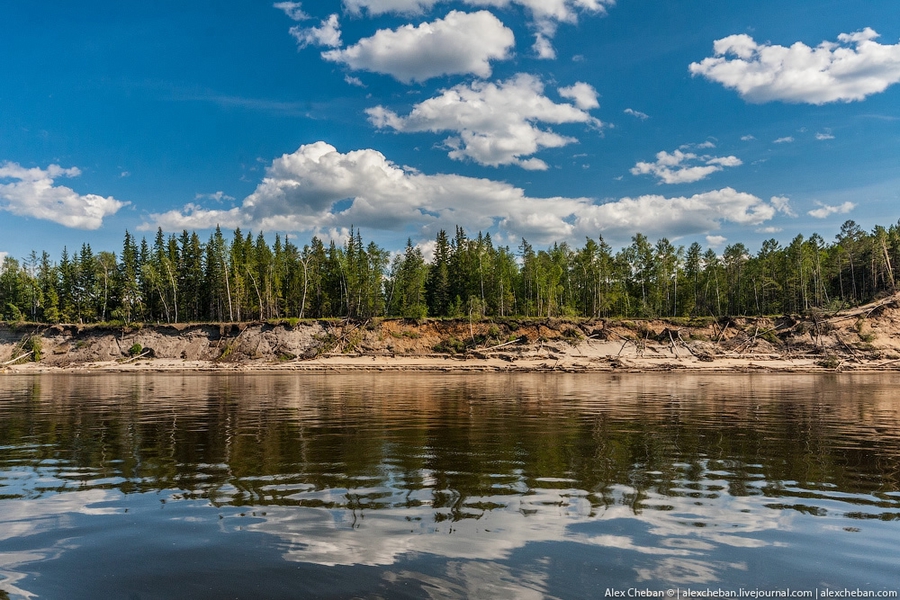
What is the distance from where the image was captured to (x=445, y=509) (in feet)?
29.7

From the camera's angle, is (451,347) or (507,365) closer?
(507,365)

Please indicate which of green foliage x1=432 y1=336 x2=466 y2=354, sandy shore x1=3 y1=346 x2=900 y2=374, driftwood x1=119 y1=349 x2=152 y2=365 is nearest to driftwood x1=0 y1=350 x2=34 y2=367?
sandy shore x1=3 y1=346 x2=900 y2=374

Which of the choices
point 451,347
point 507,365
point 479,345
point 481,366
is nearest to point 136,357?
point 451,347

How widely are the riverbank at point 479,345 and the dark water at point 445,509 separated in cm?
4700

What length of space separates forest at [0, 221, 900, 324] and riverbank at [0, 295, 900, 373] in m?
9.46

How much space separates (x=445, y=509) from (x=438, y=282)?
287 ft

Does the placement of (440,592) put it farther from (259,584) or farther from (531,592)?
(259,584)

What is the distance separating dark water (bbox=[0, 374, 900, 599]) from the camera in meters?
6.46

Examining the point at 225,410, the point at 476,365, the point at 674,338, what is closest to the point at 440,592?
the point at 225,410

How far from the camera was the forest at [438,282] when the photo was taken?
289 ft

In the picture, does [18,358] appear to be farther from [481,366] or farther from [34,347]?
[481,366]

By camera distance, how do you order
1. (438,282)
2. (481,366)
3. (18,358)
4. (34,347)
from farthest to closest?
(438,282)
(34,347)
(18,358)
(481,366)

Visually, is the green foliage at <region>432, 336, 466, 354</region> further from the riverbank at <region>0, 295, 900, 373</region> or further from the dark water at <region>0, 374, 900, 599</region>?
the dark water at <region>0, 374, 900, 599</region>

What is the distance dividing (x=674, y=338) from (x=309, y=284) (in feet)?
210
